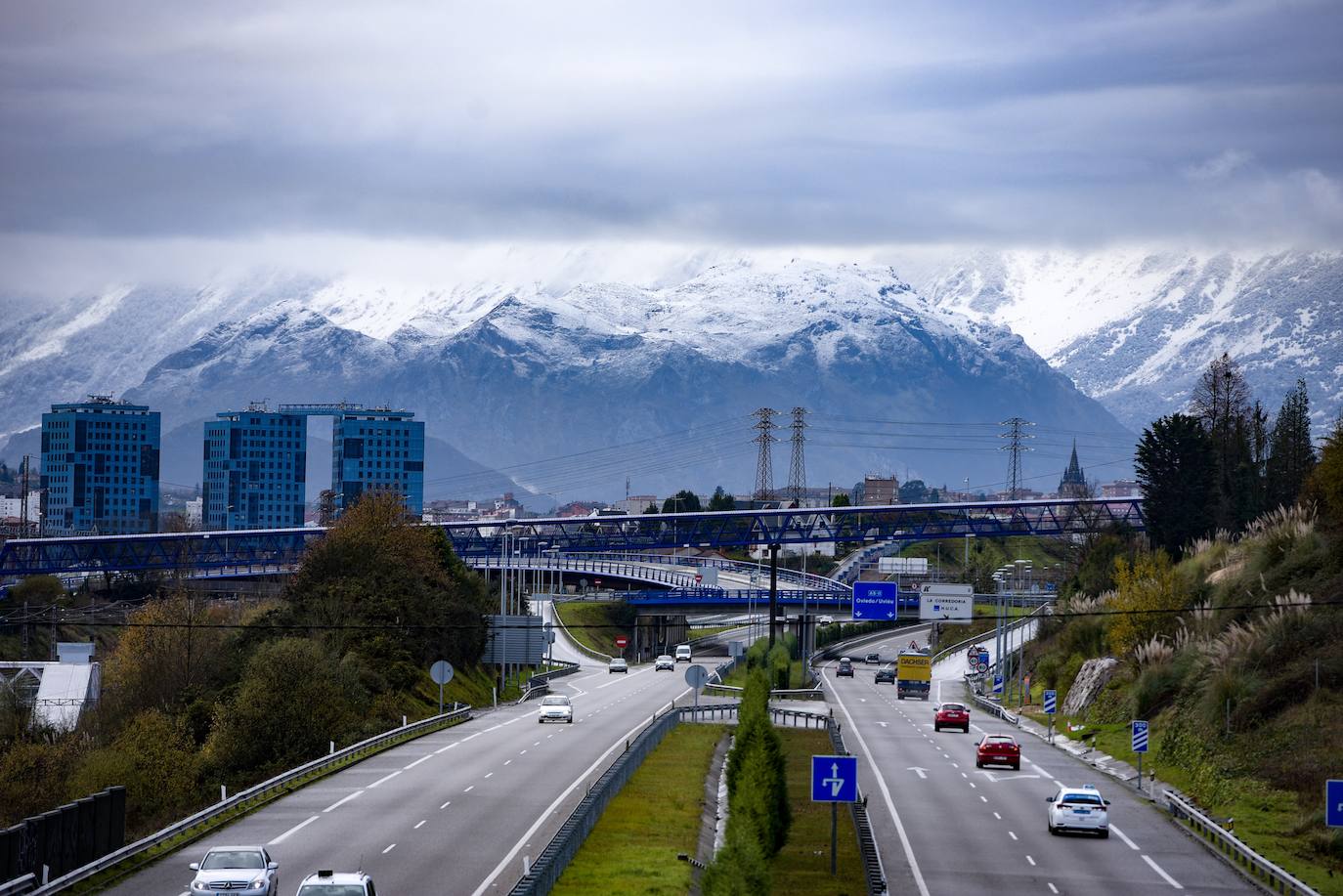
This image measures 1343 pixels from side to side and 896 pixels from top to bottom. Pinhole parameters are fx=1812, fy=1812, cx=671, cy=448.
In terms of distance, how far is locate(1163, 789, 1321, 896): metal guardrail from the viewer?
133ft

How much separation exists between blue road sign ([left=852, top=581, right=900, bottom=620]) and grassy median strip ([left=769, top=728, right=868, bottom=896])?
45052mm

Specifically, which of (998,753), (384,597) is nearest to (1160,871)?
(998,753)

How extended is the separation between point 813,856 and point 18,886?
20517 mm

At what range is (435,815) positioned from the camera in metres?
48.1

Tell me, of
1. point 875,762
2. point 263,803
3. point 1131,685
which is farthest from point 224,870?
point 1131,685

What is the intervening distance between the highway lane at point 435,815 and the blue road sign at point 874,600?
3615 cm

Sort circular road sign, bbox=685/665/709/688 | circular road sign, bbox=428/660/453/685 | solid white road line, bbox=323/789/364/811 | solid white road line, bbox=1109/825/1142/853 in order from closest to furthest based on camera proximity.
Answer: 1. solid white road line, bbox=1109/825/1142/853
2. solid white road line, bbox=323/789/364/811
3. circular road sign, bbox=428/660/453/685
4. circular road sign, bbox=685/665/709/688

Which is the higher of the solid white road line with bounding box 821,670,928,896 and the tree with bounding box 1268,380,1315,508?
the tree with bounding box 1268,380,1315,508

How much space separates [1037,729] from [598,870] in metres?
51.2

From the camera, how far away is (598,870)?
40500mm

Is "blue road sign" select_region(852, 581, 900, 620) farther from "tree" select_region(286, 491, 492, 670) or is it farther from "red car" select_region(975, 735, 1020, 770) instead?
"red car" select_region(975, 735, 1020, 770)

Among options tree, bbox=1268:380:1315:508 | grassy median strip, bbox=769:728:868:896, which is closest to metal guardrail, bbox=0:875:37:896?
grassy median strip, bbox=769:728:868:896

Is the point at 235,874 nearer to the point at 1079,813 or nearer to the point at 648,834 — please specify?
the point at 648,834

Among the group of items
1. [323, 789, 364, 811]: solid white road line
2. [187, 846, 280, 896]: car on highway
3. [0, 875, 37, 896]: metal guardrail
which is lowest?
[323, 789, 364, 811]: solid white road line
